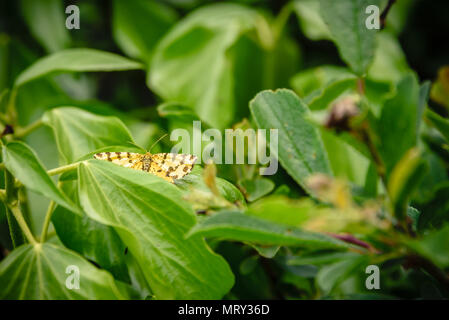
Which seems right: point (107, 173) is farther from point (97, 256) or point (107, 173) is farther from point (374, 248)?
point (374, 248)

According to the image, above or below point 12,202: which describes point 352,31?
above

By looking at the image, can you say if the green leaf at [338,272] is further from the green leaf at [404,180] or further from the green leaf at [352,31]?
the green leaf at [352,31]

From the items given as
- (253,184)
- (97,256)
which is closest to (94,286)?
(97,256)

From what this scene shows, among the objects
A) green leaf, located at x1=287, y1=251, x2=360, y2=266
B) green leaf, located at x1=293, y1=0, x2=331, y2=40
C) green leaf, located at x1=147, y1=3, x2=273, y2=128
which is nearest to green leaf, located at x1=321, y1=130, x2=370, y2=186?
green leaf, located at x1=147, y1=3, x2=273, y2=128

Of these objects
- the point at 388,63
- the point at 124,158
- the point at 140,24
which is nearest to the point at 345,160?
the point at 388,63

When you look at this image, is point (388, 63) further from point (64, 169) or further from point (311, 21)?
point (64, 169)

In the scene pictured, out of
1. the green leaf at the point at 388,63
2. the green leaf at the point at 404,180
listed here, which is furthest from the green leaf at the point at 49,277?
the green leaf at the point at 388,63

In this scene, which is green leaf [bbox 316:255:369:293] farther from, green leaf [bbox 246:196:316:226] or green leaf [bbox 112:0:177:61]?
green leaf [bbox 112:0:177:61]
